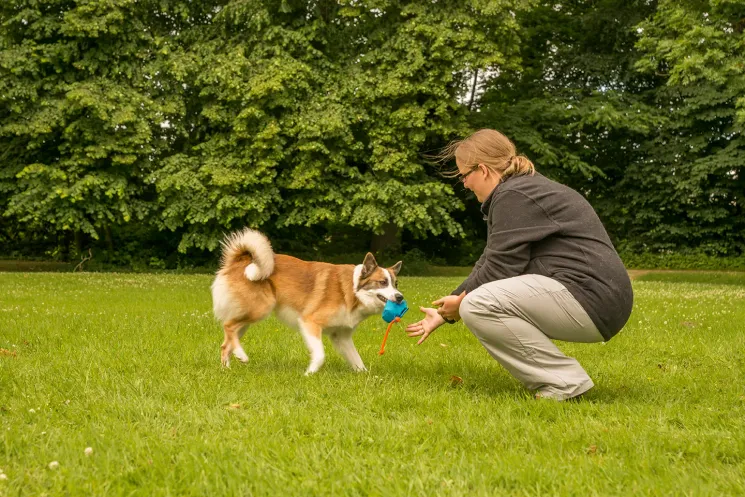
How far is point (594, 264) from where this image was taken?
4539 mm

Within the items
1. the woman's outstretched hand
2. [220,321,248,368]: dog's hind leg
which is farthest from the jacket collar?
[220,321,248,368]: dog's hind leg

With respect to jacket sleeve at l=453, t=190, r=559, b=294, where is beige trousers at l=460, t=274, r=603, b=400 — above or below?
below

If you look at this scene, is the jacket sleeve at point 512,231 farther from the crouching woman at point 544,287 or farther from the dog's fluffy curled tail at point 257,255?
the dog's fluffy curled tail at point 257,255

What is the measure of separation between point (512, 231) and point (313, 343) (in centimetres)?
198

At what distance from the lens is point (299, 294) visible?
6.04 metres

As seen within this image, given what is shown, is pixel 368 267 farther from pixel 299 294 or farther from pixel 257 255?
pixel 257 255

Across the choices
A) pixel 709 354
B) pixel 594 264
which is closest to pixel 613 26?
pixel 709 354

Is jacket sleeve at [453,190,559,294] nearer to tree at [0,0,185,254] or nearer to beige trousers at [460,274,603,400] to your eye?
beige trousers at [460,274,603,400]

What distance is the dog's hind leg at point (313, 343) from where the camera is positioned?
5.70m


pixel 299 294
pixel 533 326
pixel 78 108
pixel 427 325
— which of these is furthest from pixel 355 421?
pixel 78 108

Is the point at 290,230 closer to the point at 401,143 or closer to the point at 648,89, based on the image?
the point at 401,143

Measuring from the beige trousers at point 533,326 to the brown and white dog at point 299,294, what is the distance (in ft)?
4.15

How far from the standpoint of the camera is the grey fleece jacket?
4.53 meters

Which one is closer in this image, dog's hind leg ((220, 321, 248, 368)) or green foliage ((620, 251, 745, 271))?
dog's hind leg ((220, 321, 248, 368))
